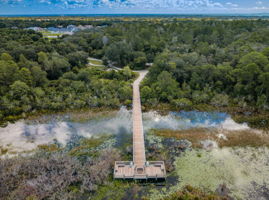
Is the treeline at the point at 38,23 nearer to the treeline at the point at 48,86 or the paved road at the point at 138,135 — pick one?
the treeline at the point at 48,86

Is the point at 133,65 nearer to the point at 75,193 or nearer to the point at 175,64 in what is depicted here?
the point at 175,64

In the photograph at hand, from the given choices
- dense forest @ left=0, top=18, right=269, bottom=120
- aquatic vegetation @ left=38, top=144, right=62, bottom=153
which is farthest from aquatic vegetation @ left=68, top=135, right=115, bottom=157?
dense forest @ left=0, top=18, right=269, bottom=120

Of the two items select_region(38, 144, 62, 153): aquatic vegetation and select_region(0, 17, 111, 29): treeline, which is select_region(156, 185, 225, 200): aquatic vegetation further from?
select_region(0, 17, 111, 29): treeline

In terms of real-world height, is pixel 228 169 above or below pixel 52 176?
below

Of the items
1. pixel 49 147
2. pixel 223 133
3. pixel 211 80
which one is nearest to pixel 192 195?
pixel 223 133

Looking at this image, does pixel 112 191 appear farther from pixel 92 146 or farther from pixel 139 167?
pixel 92 146

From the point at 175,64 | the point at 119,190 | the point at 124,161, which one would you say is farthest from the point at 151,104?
the point at 119,190

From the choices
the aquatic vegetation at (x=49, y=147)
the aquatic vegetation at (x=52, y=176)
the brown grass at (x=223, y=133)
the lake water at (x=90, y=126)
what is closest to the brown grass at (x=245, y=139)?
the brown grass at (x=223, y=133)
